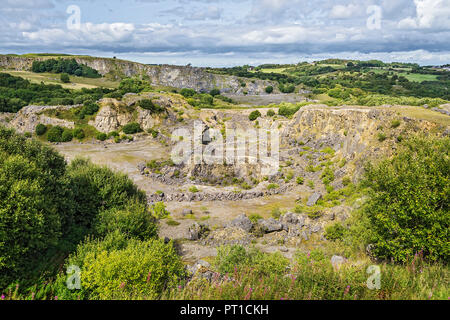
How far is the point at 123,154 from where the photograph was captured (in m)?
58.2

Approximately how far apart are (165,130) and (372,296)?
227 feet

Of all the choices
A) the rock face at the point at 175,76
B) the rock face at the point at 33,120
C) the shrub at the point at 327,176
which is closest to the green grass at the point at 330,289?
the shrub at the point at 327,176

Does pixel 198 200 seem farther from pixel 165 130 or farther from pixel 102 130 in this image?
pixel 102 130

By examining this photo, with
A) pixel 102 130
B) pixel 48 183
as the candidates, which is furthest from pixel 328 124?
pixel 102 130

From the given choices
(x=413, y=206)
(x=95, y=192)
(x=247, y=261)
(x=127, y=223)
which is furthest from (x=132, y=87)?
(x=413, y=206)

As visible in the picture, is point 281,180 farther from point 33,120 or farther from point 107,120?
point 33,120

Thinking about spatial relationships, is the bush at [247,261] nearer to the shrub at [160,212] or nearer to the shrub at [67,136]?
the shrub at [160,212]

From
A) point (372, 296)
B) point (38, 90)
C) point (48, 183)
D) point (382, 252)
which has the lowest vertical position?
point (382, 252)

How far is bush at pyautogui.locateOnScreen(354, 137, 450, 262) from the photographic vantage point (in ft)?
A: 45.3

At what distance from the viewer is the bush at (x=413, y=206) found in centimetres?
1380

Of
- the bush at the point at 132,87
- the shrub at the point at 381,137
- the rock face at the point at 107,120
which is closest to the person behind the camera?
the shrub at the point at 381,137

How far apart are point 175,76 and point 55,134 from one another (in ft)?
340

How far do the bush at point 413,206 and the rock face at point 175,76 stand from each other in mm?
Answer: 148445

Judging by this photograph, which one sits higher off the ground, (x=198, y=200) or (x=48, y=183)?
(x=48, y=183)
